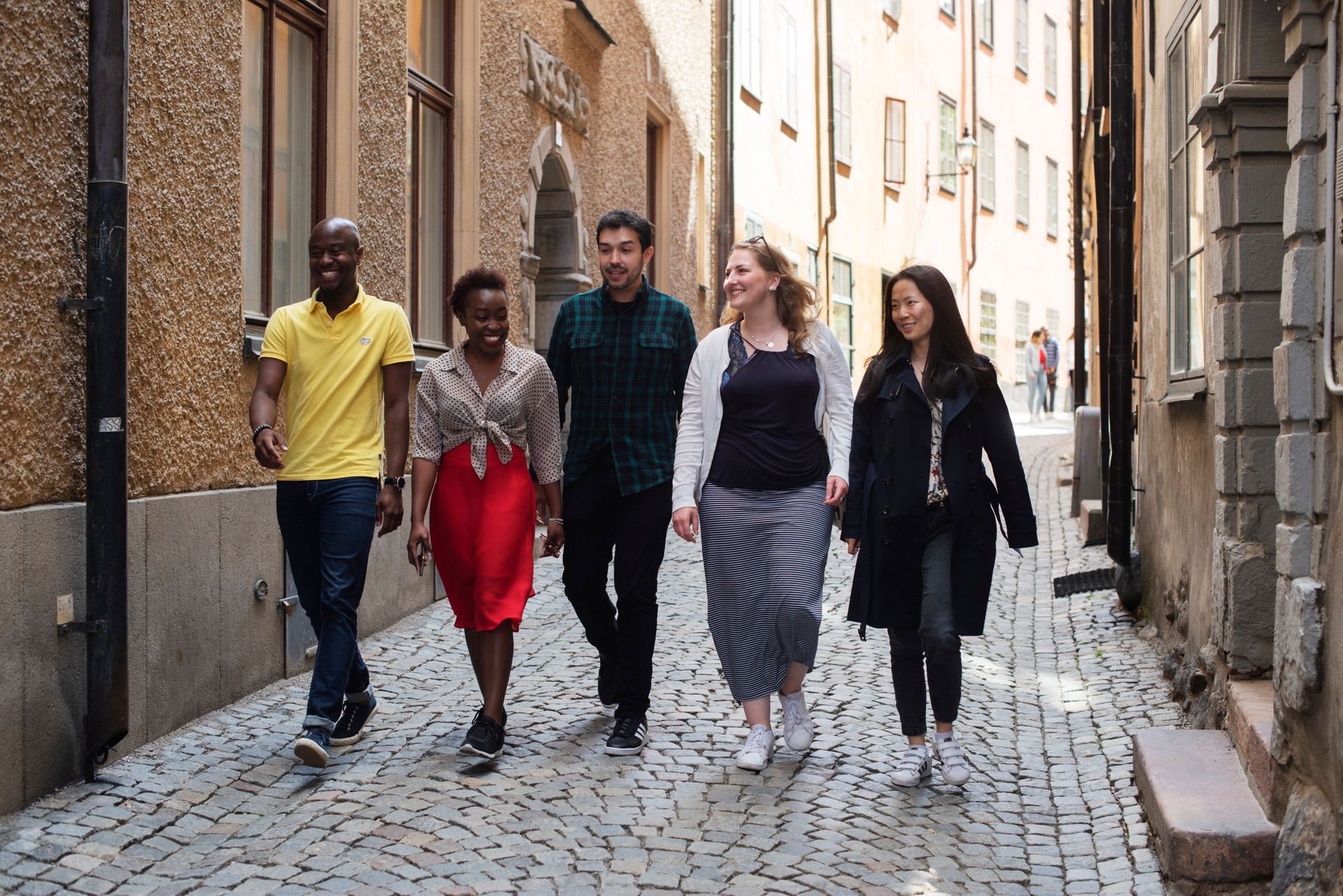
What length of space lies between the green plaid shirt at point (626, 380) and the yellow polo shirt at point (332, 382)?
2.01ft

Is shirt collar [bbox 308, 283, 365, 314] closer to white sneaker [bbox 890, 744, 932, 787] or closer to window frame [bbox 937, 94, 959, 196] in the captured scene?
white sneaker [bbox 890, 744, 932, 787]

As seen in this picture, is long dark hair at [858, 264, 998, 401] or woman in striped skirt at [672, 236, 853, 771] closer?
long dark hair at [858, 264, 998, 401]

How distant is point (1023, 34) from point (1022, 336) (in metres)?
6.11

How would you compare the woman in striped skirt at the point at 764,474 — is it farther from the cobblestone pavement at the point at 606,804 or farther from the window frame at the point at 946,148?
the window frame at the point at 946,148

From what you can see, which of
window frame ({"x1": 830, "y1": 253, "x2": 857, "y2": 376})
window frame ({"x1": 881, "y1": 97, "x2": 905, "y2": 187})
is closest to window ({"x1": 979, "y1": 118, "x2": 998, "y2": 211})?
window frame ({"x1": 881, "y1": 97, "x2": 905, "y2": 187})

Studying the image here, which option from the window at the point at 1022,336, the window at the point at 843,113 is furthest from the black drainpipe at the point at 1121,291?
the window at the point at 1022,336

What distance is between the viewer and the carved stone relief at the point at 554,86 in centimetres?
1063

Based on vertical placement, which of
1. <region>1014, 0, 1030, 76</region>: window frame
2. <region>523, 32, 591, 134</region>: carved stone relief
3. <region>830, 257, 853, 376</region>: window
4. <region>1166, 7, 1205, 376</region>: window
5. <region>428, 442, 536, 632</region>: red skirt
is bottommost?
<region>428, 442, 536, 632</region>: red skirt

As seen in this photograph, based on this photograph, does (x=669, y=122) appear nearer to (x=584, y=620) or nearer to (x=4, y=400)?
(x=584, y=620)

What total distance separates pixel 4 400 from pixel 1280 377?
367cm

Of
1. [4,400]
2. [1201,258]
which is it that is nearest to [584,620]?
[4,400]

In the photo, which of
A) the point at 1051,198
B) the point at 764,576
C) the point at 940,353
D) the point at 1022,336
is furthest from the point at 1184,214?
the point at 1051,198

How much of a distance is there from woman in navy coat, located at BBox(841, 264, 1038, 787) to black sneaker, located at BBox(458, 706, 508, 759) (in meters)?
1.25

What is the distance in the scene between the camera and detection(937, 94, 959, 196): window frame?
26.5m
